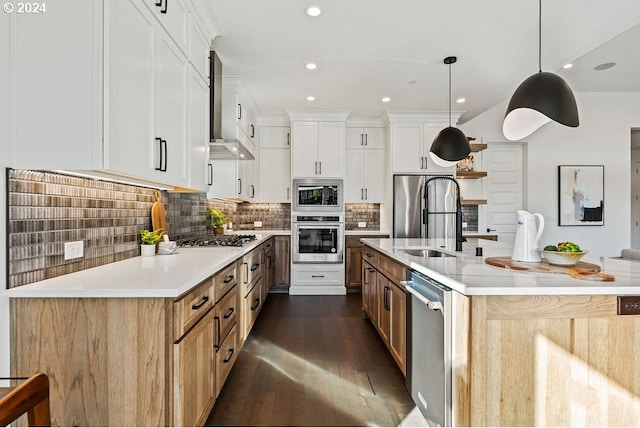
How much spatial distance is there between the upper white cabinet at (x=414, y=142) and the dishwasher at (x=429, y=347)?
131 inches

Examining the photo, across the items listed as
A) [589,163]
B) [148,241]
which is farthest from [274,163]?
[589,163]

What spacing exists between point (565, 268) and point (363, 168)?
3.88 metres

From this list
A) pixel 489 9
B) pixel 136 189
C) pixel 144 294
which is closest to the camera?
pixel 144 294

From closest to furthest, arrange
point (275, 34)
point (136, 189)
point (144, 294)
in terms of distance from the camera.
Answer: point (144, 294) < point (136, 189) < point (275, 34)

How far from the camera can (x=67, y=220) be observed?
5.32ft

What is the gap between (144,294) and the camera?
128cm

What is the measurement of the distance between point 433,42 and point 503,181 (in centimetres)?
348

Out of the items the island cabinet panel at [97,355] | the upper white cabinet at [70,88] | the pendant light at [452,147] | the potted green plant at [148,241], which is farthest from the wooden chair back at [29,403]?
the pendant light at [452,147]

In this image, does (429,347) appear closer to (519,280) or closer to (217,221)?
(519,280)

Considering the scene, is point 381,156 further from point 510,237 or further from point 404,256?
point 404,256

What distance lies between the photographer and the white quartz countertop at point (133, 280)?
128 cm

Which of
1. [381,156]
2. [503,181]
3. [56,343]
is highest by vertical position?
[381,156]

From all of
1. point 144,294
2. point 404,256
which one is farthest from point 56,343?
point 404,256

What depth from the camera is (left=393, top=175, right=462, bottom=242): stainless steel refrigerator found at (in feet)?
16.2
